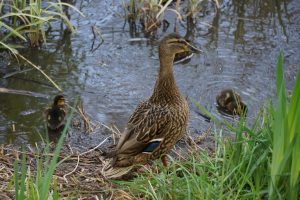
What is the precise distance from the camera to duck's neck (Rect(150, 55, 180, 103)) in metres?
4.05

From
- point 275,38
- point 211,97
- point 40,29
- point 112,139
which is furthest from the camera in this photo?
point 275,38

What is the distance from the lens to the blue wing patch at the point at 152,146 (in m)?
3.85

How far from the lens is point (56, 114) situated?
184 inches

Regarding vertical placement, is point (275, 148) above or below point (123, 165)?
above

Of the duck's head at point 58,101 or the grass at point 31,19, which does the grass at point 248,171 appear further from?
the grass at point 31,19

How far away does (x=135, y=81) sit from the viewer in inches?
213

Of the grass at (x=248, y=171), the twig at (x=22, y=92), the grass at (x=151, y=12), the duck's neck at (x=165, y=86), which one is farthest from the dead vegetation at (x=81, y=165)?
the grass at (x=151, y=12)

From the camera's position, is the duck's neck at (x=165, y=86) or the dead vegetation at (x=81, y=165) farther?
the duck's neck at (x=165, y=86)

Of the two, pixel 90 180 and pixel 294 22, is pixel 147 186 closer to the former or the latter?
pixel 90 180

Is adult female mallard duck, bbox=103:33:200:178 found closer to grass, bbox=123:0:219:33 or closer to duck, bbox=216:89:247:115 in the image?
duck, bbox=216:89:247:115

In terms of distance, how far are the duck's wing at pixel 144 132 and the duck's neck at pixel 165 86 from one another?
11 cm

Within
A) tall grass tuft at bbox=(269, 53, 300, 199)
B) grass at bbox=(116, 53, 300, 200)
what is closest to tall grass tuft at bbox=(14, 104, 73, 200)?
grass at bbox=(116, 53, 300, 200)

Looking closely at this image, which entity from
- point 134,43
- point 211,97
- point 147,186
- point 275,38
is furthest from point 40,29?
point 147,186

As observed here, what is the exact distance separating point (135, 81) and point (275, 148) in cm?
281
